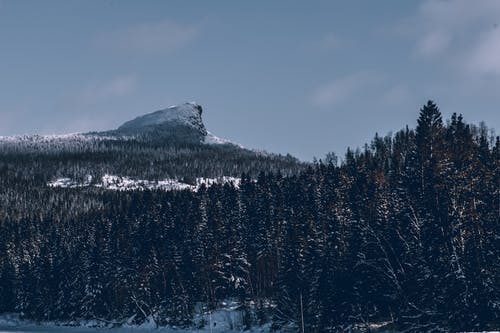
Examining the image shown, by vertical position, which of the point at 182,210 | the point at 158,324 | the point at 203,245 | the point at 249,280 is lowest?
the point at 158,324

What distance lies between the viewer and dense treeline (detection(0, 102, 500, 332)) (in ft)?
178

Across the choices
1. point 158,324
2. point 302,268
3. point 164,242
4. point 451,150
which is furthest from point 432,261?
point 164,242

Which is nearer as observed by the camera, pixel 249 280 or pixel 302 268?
pixel 302 268

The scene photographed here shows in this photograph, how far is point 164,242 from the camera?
318ft

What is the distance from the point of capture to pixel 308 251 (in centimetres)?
6806

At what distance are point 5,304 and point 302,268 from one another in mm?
70251

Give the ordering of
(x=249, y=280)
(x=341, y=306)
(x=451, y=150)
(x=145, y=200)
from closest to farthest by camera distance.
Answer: (x=451, y=150)
(x=341, y=306)
(x=249, y=280)
(x=145, y=200)

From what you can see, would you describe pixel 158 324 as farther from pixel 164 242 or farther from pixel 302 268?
pixel 302 268

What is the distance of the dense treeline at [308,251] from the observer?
54312 millimetres

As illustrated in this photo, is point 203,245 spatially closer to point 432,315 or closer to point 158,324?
point 158,324

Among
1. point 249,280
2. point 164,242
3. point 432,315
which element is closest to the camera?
point 432,315

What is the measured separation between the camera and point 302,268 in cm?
6744

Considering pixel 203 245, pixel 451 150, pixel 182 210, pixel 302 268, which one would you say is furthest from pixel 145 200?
pixel 451 150

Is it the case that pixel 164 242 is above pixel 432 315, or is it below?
above
